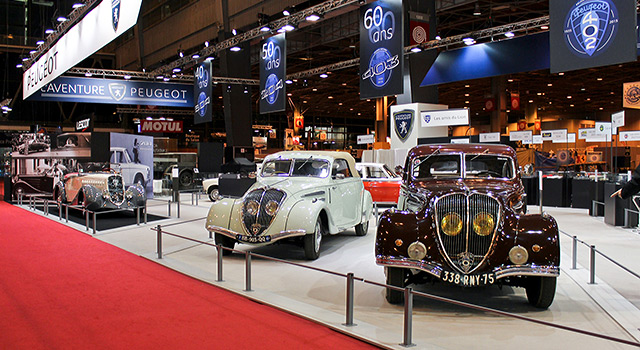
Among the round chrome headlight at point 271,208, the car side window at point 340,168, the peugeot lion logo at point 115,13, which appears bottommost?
the round chrome headlight at point 271,208

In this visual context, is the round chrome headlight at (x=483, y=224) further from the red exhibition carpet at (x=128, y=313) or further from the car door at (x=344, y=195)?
the car door at (x=344, y=195)

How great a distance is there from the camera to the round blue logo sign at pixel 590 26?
9.51m

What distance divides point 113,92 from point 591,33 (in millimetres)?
20103

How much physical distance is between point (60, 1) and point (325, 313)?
14788mm

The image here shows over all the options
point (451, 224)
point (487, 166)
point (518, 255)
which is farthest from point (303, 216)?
point (518, 255)

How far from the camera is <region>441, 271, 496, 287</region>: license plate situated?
5359 millimetres

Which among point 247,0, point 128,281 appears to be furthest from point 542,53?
point 128,281

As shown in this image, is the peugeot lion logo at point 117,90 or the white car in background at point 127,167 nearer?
the white car in background at point 127,167

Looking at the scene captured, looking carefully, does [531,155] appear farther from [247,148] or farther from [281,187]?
[281,187]

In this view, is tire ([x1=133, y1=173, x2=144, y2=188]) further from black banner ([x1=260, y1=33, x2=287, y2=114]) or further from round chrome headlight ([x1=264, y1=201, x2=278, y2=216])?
round chrome headlight ([x1=264, y1=201, x2=278, y2=216])

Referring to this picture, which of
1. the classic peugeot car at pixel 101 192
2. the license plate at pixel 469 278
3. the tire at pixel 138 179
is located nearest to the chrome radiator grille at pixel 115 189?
the classic peugeot car at pixel 101 192

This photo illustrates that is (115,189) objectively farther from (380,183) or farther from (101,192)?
(380,183)

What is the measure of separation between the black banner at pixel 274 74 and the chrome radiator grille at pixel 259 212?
27.5 ft

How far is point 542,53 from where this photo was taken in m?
17.1
